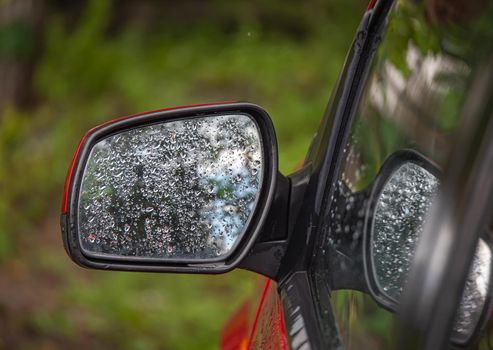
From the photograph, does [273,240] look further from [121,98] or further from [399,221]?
[121,98]

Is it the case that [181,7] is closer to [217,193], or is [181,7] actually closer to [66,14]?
[66,14]

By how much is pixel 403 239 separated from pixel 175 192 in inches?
22.0

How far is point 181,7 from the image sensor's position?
9133 millimetres

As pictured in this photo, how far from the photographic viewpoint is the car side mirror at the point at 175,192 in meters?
1.77

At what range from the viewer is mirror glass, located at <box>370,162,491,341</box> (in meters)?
1.24

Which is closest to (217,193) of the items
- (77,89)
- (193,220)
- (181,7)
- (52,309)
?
(193,220)

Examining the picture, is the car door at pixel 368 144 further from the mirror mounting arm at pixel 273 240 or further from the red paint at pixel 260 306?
the red paint at pixel 260 306

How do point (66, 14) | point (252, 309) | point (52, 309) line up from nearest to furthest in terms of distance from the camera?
point (252, 309) → point (52, 309) → point (66, 14)

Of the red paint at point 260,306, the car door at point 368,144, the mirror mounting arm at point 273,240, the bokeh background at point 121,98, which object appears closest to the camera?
the car door at point 368,144

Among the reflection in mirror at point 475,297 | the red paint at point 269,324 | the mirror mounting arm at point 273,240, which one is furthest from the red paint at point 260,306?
the reflection in mirror at point 475,297

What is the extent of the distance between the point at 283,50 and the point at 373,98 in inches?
263

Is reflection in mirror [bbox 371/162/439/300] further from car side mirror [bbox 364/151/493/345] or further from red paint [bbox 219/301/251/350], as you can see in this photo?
red paint [bbox 219/301/251/350]

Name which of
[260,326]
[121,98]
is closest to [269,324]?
[260,326]

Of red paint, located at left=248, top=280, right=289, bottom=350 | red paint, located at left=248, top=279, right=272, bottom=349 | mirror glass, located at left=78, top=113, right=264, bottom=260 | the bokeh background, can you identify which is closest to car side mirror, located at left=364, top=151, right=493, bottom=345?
red paint, located at left=248, top=280, right=289, bottom=350
